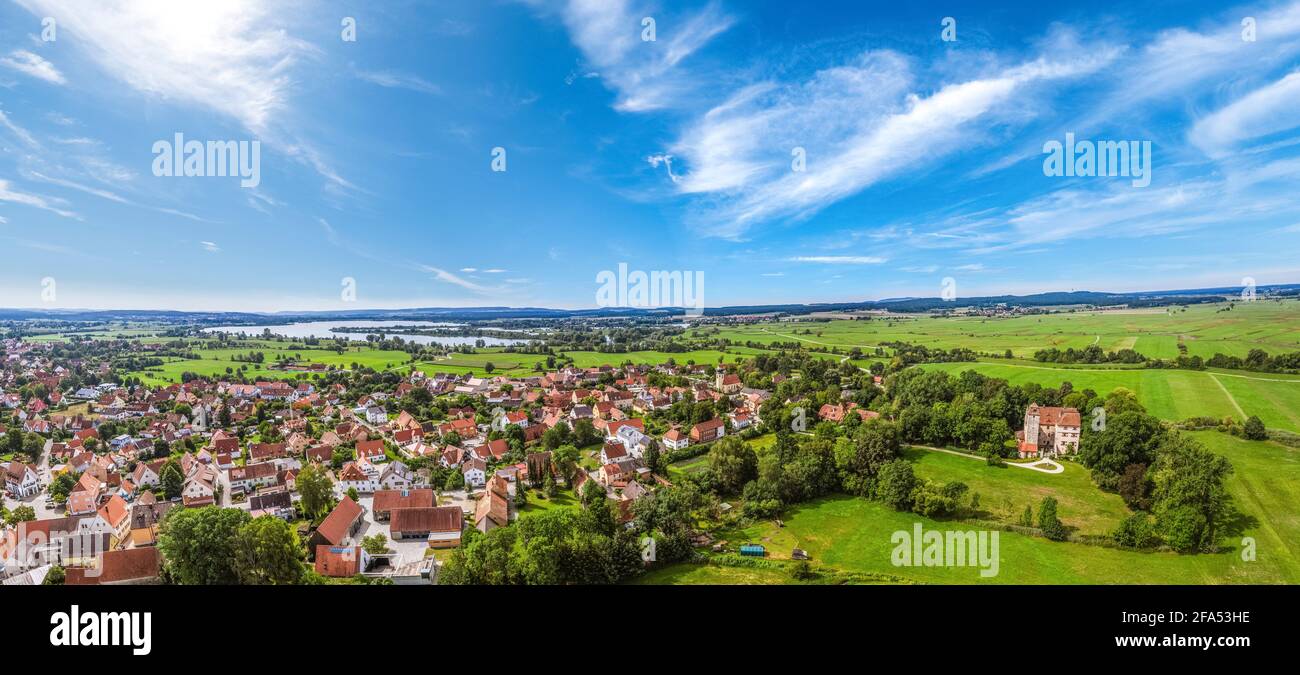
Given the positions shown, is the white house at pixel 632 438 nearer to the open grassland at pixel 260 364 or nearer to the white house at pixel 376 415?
the white house at pixel 376 415

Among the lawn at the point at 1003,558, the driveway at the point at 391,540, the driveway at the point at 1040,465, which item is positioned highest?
the driveway at the point at 1040,465

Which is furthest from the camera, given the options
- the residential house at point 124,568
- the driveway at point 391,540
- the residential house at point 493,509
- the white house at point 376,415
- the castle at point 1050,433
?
the white house at point 376,415

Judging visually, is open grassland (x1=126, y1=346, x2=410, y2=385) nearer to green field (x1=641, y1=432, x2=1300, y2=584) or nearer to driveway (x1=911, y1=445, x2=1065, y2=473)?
green field (x1=641, y1=432, x2=1300, y2=584)

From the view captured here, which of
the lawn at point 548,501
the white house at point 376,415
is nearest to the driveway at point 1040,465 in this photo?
the lawn at point 548,501

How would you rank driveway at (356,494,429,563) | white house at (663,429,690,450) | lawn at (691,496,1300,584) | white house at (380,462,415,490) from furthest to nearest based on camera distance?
white house at (663,429,690,450)
white house at (380,462,415,490)
driveway at (356,494,429,563)
lawn at (691,496,1300,584)

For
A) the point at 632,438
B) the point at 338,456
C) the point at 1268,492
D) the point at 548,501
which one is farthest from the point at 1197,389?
the point at 338,456

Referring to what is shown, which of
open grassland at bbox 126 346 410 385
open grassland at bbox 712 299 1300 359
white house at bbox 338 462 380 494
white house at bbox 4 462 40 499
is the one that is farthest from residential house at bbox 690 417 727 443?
open grassland at bbox 126 346 410 385

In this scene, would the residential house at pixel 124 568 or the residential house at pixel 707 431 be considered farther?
the residential house at pixel 707 431

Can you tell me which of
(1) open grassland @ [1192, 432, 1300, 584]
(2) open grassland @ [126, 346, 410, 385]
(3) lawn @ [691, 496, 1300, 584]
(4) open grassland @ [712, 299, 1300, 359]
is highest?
(4) open grassland @ [712, 299, 1300, 359]
